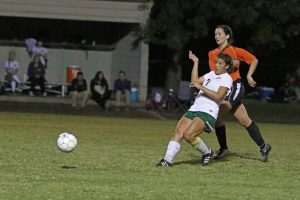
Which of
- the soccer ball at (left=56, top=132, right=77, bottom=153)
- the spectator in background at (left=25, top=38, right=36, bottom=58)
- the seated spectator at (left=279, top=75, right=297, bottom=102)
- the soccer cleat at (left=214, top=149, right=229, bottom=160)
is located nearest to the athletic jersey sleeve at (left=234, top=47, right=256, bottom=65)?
the soccer cleat at (left=214, top=149, right=229, bottom=160)

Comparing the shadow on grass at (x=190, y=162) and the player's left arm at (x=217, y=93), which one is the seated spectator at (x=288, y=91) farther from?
the player's left arm at (x=217, y=93)

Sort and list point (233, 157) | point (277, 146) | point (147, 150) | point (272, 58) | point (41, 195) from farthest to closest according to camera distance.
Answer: point (272, 58) < point (277, 146) < point (147, 150) < point (233, 157) < point (41, 195)

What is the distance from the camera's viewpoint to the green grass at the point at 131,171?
9023 mm

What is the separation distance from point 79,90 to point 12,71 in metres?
3.59

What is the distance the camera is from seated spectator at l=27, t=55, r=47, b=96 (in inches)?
1225

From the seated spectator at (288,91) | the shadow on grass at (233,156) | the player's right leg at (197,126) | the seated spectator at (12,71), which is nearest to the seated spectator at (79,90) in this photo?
the seated spectator at (12,71)

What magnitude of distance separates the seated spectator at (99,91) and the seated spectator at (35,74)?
2.98 meters

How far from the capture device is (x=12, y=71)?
3147 centimetres

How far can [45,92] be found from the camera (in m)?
32.1

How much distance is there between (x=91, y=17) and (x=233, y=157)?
1931 cm

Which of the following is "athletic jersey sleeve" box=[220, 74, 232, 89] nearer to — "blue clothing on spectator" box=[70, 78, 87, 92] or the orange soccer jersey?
the orange soccer jersey

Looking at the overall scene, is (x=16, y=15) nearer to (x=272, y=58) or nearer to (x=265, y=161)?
(x=272, y=58)

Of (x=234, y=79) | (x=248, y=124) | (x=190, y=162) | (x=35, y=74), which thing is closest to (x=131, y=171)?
(x=190, y=162)

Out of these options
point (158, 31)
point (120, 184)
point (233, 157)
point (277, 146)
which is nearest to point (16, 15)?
point (158, 31)
